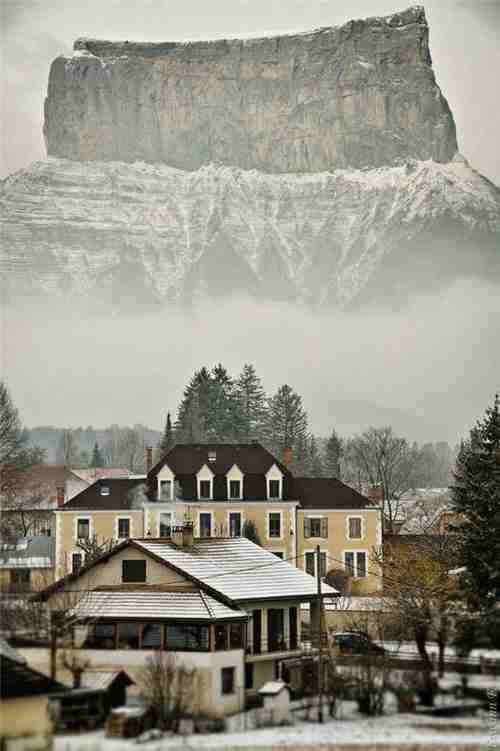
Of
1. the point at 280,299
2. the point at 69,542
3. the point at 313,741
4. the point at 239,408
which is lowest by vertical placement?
the point at 313,741

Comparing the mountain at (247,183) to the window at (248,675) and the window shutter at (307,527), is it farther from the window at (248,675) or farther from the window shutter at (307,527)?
the window at (248,675)

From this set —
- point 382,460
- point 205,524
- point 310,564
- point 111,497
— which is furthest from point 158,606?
point 382,460

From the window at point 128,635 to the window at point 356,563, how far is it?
1796cm

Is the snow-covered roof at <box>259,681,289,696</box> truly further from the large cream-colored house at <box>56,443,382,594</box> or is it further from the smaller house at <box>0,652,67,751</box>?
the large cream-colored house at <box>56,443,382,594</box>

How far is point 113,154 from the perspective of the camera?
91562 mm

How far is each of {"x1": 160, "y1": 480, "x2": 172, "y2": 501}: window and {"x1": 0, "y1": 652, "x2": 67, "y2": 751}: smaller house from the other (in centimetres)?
2143

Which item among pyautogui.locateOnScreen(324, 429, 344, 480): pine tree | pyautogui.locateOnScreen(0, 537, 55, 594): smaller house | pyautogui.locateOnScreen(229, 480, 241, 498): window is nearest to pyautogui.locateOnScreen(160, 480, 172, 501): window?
pyautogui.locateOnScreen(229, 480, 241, 498): window

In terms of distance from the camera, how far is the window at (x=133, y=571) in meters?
18.1

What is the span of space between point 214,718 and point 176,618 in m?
1.42

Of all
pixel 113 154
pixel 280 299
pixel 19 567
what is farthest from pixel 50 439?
pixel 19 567

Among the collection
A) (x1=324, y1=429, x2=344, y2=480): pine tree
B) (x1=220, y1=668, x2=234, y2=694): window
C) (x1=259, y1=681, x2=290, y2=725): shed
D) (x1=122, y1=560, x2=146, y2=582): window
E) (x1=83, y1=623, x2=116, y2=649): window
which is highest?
(x1=324, y1=429, x2=344, y2=480): pine tree

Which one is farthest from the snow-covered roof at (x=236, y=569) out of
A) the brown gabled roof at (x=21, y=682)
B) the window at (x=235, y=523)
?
the window at (x=235, y=523)

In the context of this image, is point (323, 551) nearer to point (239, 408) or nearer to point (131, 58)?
point (239, 408)

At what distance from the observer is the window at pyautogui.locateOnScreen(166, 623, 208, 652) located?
54.9ft
